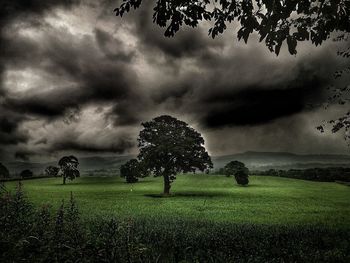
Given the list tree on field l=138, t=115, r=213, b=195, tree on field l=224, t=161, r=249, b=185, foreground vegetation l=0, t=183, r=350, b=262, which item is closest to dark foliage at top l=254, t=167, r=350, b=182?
tree on field l=224, t=161, r=249, b=185

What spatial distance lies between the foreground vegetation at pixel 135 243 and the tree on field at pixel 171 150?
3780cm

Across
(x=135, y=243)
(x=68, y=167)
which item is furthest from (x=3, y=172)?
(x=135, y=243)

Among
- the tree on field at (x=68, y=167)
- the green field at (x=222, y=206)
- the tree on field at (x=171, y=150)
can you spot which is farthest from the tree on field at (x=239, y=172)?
the tree on field at (x=68, y=167)

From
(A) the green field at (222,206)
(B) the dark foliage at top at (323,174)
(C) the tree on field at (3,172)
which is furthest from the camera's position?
(C) the tree on field at (3,172)

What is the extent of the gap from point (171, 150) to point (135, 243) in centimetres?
4340

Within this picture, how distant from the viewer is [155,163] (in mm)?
55469

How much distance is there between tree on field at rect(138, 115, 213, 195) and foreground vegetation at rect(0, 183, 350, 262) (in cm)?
3780

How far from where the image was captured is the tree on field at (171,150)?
180 ft

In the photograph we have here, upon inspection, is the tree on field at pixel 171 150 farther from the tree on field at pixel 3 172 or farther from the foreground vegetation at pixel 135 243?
the tree on field at pixel 3 172

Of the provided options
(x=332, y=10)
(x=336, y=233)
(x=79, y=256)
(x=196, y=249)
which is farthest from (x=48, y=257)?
(x=336, y=233)

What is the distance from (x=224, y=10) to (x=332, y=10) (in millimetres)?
2725

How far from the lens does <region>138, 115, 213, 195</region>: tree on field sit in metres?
54.8

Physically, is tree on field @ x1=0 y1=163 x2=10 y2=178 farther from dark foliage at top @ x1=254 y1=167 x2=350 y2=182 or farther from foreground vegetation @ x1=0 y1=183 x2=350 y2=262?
foreground vegetation @ x1=0 y1=183 x2=350 y2=262

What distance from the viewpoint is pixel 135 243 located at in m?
10.9
